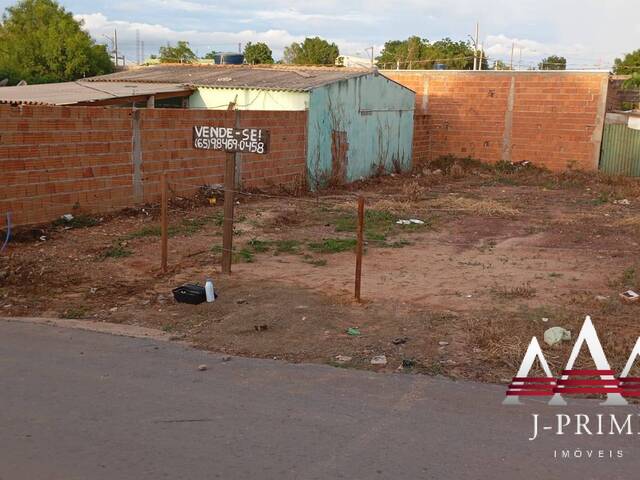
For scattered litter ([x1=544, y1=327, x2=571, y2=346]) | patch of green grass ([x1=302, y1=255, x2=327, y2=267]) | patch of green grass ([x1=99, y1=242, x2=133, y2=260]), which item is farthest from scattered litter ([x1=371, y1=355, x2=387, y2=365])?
patch of green grass ([x1=99, y1=242, x2=133, y2=260])

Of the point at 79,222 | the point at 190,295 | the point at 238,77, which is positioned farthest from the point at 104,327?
the point at 238,77

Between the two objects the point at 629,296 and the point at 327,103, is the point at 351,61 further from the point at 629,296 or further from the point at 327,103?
the point at 629,296

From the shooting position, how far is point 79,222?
12.4 meters

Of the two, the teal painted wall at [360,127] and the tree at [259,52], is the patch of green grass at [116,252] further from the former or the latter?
the tree at [259,52]

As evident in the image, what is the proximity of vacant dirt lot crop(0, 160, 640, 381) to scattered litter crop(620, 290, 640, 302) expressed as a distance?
16cm

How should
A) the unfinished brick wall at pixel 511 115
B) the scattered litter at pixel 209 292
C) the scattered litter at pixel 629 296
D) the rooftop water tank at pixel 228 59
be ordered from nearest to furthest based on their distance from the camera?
the scattered litter at pixel 209 292
the scattered litter at pixel 629 296
the unfinished brick wall at pixel 511 115
the rooftop water tank at pixel 228 59

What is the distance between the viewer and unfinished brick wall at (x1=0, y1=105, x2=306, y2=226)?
37.2ft

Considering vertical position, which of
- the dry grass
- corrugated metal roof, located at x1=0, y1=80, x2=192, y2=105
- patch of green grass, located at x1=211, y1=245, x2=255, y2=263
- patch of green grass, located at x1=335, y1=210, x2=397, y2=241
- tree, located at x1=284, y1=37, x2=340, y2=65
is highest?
tree, located at x1=284, y1=37, x2=340, y2=65

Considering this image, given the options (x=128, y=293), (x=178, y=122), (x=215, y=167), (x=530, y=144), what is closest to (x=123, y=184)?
(x=178, y=122)

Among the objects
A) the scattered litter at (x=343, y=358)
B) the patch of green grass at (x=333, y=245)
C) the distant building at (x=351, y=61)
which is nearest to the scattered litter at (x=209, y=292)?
the scattered litter at (x=343, y=358)

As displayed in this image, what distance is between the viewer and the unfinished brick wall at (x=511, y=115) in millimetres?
24922

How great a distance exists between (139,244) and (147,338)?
4.78 m

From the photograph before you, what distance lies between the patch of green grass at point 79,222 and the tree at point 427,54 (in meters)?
39.2

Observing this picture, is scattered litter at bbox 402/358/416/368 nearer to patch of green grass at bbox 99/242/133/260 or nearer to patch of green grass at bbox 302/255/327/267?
patch of green grass at bbox 302/255/327/267
